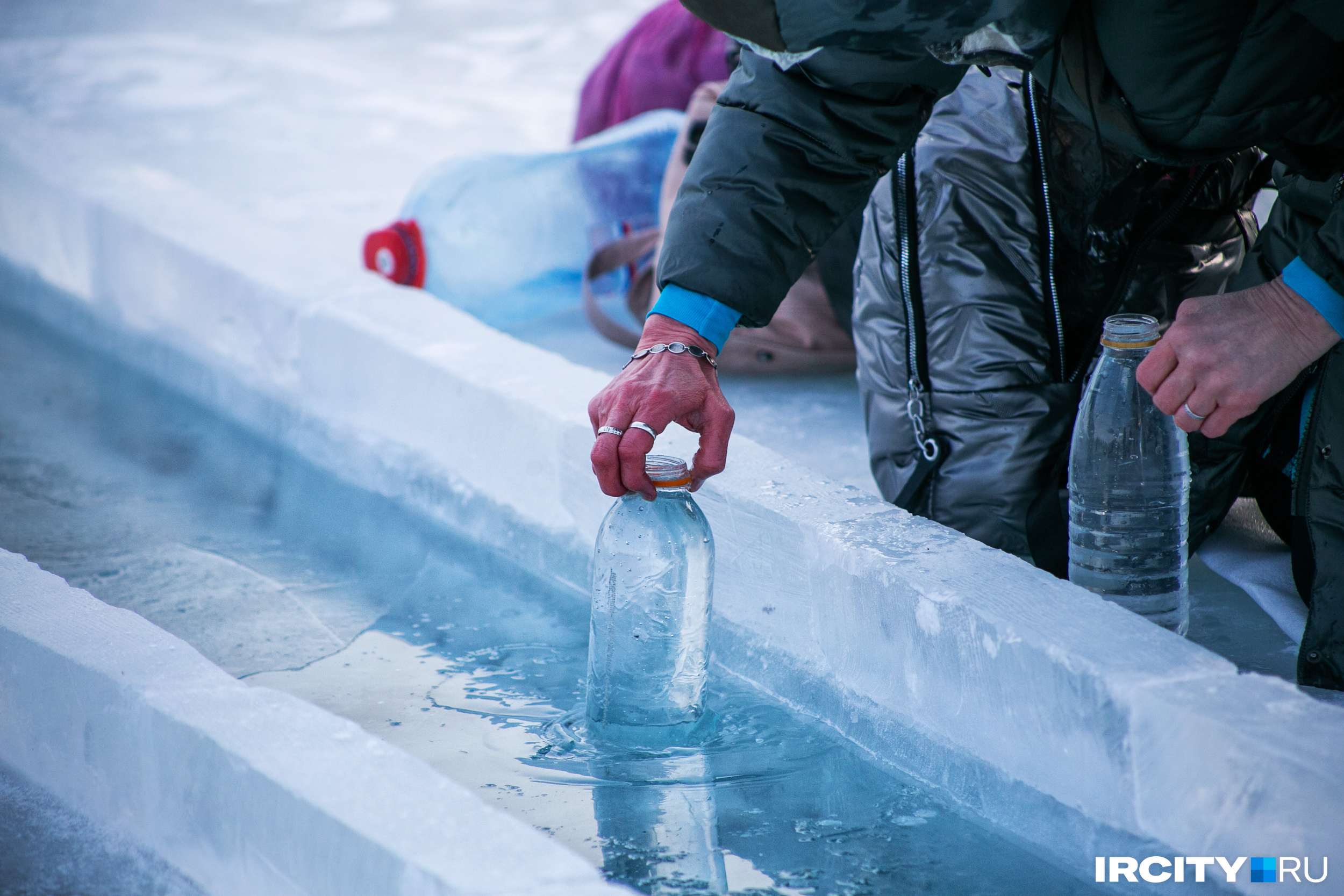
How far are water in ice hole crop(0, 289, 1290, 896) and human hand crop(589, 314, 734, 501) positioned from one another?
373 mm

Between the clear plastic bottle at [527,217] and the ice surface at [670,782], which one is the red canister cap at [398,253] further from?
the ice surface at [670,782]

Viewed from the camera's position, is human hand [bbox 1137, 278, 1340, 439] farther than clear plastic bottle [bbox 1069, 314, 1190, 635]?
No

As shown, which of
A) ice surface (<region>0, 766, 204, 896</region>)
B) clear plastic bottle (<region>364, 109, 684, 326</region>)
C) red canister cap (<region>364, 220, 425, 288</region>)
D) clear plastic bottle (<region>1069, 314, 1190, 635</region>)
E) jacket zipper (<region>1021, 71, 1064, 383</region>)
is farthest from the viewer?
clear plastic bottle (<region>364, 109, 684, 326</region>)

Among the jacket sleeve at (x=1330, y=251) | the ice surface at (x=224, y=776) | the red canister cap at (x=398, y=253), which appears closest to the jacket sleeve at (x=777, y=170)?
the jacket sleeve at (x=1330, y=251)

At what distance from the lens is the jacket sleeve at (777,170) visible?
1.75 meters

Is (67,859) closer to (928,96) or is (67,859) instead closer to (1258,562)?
(928,96)

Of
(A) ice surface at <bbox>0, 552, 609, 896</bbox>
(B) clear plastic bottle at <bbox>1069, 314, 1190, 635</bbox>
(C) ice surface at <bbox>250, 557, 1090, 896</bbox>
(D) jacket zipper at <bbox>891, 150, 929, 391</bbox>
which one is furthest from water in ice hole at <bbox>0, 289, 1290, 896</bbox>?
(D) jacket zipper at <bbox>891, 150, 929, 391</bbox>

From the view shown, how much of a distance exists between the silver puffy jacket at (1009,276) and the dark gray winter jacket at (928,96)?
0.26 meters

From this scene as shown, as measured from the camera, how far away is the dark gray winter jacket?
1485 millimetres

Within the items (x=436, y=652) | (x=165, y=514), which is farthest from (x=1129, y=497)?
(x=165, y=514)

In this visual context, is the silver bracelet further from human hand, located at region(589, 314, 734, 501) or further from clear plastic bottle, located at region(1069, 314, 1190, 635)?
clear plastic bottle, located at region(1069, 314, 1190, 635)

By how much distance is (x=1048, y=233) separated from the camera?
2023 millimetres

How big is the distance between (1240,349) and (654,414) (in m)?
0.68

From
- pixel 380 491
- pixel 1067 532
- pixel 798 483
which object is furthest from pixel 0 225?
pixel 1067 532
